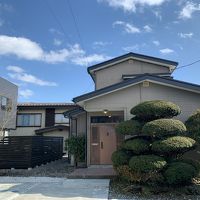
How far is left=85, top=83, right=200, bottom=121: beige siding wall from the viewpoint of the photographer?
14375mm

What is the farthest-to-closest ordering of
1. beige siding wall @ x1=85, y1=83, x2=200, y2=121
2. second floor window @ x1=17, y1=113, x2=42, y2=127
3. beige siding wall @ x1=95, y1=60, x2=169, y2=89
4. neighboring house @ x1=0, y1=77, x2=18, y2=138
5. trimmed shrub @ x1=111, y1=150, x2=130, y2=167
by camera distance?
second floor window @ x1=17, y1=113, x2=42, y2=127
neighboring house @ x1=0, y1=77, x2=18, y2=138
beige siding wall @ x1=95, y1=60, x2=169, y2=89
beige siding wall @ x1=85, y1=83, x2=200, y2=121
trimmed shrub @ x1=111, y1=150, x2=130, y2=167

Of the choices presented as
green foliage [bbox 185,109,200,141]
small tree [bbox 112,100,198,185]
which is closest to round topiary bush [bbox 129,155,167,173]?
small tree [bbox 112,100,198,185]

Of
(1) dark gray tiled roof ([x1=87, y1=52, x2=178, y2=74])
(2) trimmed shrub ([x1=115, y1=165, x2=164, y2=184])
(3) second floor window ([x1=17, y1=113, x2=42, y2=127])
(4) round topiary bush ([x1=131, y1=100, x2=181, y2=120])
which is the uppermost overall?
(1) dark gray tiled roof ([x1=87, y1=52, x2=178, y2=74])

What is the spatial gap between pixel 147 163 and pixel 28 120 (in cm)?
2546

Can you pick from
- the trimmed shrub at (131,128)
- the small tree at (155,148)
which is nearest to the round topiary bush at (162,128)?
the small tree at (155,148)

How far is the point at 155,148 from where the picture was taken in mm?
11055

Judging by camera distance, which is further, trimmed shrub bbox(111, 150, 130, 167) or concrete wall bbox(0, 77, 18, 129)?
concrete wall bbox(0, 77, 18, 129)

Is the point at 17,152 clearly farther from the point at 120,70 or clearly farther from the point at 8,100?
the point at 8,100

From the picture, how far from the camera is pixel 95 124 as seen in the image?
16.5 meters

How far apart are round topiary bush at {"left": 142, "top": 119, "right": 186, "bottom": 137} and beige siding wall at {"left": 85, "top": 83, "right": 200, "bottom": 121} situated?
3.03 meters

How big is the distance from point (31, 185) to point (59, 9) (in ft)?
25.8

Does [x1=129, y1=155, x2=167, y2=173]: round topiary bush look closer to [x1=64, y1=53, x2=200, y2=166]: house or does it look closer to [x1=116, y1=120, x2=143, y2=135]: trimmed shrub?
[x1=116, y1=120, x2=143, y2=135]: trimmed shrub

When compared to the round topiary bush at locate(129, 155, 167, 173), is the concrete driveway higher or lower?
lower

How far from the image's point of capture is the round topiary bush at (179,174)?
10242 millimetres
